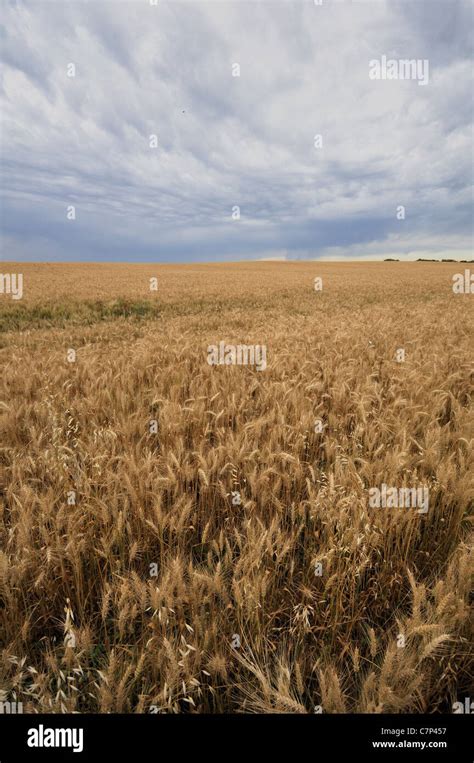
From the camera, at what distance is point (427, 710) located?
1245mm

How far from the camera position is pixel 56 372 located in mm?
4391

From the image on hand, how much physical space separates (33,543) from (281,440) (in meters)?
1.67

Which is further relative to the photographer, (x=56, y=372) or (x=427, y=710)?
(x=56, y=372)

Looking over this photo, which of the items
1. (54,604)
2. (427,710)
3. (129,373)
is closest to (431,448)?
(427,710)

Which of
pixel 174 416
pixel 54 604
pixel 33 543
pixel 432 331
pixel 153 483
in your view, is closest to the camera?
pixel 54 604

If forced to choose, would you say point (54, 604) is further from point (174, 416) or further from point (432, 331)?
point (432, 331)

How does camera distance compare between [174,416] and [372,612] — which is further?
[174,416]

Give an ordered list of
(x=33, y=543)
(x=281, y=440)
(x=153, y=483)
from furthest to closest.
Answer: (x=281, y=440) < (x=153, y=483) < (x=33, y=543)

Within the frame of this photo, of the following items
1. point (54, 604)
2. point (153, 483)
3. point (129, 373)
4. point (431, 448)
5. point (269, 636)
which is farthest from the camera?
point (129, 373)

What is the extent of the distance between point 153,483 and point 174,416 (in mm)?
934
